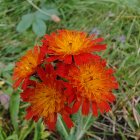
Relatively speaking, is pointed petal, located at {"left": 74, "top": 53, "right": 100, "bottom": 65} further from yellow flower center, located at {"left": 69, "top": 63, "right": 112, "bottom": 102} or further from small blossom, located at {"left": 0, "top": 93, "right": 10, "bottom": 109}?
small blossom, located at {"left": 0, "top": 93, "right": 10, "bottom": 109}

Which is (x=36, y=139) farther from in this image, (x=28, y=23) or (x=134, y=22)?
(x=134, y=22)

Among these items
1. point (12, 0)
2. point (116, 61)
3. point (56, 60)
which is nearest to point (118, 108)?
point (116, 61)

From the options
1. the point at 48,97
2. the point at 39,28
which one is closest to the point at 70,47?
the point at 48,97

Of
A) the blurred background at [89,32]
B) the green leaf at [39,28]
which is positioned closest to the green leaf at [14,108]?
the blurred background at [89,32]

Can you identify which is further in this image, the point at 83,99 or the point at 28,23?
the point at 28,23

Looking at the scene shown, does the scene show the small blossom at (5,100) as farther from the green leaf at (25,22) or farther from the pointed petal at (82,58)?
the pointed petal at (82,58)

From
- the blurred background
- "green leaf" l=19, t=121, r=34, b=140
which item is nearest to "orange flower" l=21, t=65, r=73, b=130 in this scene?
the blurred background

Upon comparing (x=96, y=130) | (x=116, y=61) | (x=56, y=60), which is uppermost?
(x=56, y=60)
